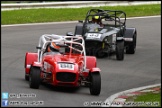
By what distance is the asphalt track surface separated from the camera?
42.9 feet

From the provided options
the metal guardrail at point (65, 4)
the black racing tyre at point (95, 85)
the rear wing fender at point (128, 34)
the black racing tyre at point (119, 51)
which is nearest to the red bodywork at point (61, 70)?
the black racing tyre at point (95, 85)

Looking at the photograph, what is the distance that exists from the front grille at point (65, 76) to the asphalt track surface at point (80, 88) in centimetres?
31

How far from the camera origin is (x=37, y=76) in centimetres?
1346

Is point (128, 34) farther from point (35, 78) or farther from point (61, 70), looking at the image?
point (35, 78)

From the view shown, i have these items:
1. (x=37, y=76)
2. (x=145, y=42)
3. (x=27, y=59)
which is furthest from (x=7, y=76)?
(x=145, y=42)

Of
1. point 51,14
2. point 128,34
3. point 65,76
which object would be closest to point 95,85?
point 65,76

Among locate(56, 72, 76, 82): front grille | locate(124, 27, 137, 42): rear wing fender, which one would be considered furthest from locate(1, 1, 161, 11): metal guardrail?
locate(56, 72, 76, 82): front grille

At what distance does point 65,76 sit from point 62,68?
0.20 metres

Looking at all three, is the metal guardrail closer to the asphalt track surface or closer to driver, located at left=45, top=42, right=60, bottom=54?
the asphalt track surface

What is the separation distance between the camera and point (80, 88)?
14.4 meters

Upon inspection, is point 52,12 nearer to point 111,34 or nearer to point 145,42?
point 145,42

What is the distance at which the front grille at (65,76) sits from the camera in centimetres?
1352

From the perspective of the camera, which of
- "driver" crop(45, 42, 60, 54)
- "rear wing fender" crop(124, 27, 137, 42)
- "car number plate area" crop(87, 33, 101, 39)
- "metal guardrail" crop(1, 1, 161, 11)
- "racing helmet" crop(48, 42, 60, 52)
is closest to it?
"driver" crop(45, 42, 60, 54)

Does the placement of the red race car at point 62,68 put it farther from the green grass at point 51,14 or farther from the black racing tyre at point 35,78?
the green grass at point 51,14
